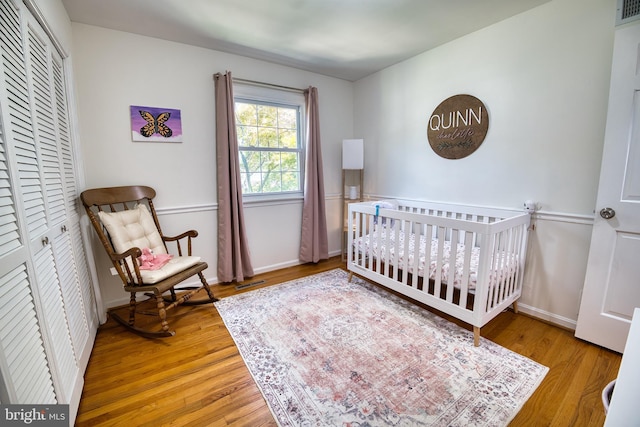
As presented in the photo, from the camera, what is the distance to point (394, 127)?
307 centimetres

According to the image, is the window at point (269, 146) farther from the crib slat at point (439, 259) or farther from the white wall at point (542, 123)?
the crib slat at point (439, 259)

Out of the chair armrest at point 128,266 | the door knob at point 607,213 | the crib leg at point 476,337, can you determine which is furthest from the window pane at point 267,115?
the door knob at point 607,213

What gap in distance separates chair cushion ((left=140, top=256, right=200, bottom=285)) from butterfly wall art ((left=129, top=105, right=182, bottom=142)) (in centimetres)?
110

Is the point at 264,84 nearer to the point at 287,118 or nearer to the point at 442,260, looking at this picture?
the point at 287,118

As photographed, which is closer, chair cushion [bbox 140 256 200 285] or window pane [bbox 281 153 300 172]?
chair cushion [bbox 140 256 200 285]

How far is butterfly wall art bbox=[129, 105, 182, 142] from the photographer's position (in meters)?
2.29

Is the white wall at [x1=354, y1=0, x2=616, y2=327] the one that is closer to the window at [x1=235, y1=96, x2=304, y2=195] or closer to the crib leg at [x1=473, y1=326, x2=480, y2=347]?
the crib leg at [x1=473, y1=326, x2=480, y2=347]

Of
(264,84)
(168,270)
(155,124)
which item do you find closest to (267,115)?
(264,84)

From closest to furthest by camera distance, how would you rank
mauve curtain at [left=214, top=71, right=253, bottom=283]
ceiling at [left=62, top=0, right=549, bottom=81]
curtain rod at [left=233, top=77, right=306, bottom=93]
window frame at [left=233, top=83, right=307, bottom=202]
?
ceiling at [left=62, top=0, right=549, bottom=81], mauve curtain at [left=214, top=71, right=253, bottom=283], curtain rod at [left=233, top=77, right=306, bottom=93], window frame at [left=233, top=83, right=307, bottom=202]

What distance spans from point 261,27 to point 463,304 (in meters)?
2.58

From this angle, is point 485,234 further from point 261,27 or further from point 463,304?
point 261,27

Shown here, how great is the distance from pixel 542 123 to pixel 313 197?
2.16m

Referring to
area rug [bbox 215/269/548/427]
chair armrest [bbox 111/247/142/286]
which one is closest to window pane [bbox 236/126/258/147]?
chair armrest [bbox 111/247/142/286]

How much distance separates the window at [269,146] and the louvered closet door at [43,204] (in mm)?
1435
